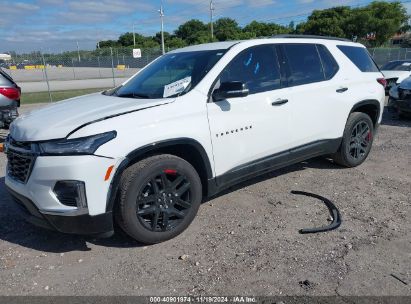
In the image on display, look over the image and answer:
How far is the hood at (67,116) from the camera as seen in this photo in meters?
3.29

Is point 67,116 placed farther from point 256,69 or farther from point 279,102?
point 279,102

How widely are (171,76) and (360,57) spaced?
3.02 metres

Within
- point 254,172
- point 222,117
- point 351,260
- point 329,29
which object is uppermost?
Answer: point 329,29

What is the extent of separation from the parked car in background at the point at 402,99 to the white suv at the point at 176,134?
4.90 metres

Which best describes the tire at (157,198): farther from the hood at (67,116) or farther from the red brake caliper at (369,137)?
the red brake caliper at (369,137)

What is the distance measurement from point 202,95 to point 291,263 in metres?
1.77

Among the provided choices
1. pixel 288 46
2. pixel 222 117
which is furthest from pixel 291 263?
pixel 288 46

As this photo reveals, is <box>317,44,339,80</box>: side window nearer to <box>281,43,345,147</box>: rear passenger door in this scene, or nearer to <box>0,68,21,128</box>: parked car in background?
<box>281,43,345,147</box>: rear passenger door

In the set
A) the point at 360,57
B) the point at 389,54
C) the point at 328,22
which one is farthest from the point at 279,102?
the point at 328,22

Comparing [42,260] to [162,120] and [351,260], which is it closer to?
[162,120]

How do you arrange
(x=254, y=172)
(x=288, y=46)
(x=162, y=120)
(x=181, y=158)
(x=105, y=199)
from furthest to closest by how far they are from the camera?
(x=288, y=46), (x=254, y=172), (x=181, y=158), (x=162, y=120), (x=105, y=199)

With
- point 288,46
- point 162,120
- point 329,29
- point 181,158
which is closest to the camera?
point 162,120

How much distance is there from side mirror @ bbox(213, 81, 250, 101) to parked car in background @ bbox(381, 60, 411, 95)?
38.8 ft

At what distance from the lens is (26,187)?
3.36m
